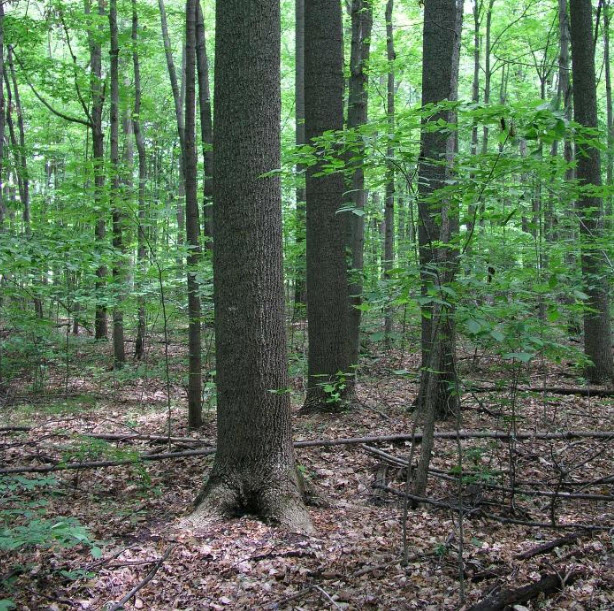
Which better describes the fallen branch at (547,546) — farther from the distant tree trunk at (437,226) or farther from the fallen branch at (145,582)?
the fallen branch at (145,582)

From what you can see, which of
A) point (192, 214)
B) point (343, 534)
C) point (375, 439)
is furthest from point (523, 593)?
point (192, 214)

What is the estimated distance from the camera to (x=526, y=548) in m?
3.79

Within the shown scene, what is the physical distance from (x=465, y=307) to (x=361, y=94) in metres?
5.95

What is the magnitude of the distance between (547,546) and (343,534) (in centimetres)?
148

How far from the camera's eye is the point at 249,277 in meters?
4.25

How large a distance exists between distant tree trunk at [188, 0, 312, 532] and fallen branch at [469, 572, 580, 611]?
5.06 ft

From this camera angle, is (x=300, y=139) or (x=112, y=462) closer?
(x=112, y=462)

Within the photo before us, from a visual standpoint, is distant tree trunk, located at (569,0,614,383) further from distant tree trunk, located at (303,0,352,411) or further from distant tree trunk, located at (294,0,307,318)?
distant tree trunk, located at (294,0,307,318)

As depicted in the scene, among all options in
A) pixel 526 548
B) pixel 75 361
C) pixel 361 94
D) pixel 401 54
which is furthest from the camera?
pixel 401 54

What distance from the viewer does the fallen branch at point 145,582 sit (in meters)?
3.29

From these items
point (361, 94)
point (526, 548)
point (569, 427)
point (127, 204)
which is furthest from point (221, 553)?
point (361, 94)

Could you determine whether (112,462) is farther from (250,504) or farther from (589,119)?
(589,119)

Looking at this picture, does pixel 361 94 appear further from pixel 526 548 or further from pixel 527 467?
pixel 526 548

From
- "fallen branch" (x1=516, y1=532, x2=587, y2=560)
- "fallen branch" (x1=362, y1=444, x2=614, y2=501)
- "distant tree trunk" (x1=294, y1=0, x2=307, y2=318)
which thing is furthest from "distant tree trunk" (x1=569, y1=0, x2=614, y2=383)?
"fallen branch" (x1=516, y1=532, x2=587, y2=560)
